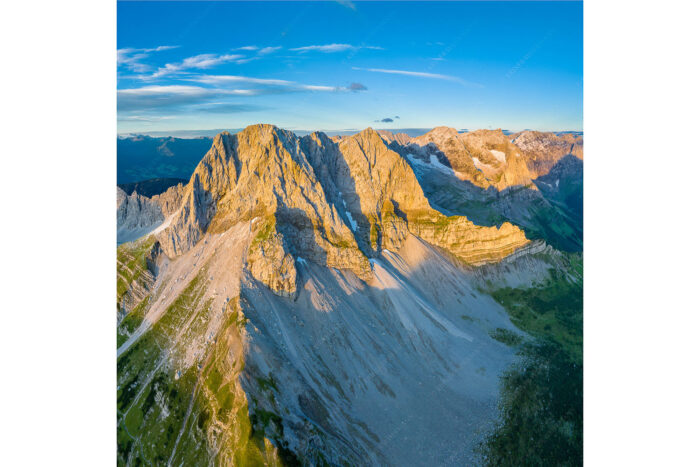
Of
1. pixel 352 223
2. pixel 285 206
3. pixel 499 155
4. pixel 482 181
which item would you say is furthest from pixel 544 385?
pixel 499 155

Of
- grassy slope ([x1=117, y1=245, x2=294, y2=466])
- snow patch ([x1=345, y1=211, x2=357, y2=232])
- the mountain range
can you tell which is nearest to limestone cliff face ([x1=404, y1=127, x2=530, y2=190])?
the mountain range

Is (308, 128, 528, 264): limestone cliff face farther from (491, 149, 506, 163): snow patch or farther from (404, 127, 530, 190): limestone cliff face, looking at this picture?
(491, 149, 506, 163): snow patch

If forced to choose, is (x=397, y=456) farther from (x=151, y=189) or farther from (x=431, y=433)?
(x=151, y=189)

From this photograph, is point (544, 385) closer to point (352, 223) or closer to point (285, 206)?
point (352, 223)

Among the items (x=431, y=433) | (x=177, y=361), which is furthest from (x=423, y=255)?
(x=177, y=361)

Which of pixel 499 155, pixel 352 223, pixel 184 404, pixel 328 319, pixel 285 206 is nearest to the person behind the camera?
pixel 184 404
